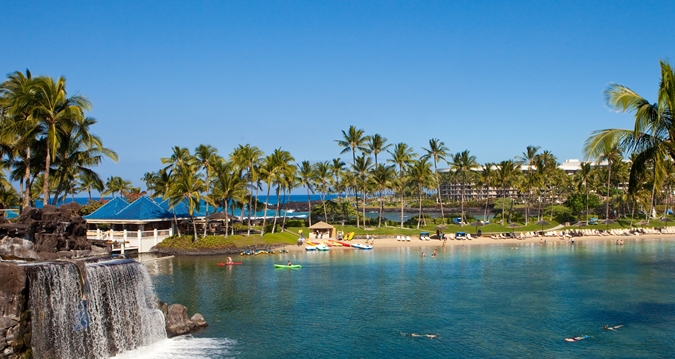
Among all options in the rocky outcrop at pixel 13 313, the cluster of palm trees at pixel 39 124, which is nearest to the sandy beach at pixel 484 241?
the cluster of palm trees at pixel 39 124

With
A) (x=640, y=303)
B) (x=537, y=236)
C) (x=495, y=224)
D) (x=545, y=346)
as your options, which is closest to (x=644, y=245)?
(x=537, y=236)

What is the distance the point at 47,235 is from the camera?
2888 centimetres

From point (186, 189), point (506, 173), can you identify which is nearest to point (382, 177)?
point (506, 173)

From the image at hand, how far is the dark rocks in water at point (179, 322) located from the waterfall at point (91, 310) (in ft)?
2.31

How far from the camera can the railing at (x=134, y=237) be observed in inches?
2562

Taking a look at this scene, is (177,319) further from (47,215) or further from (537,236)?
(537,236)

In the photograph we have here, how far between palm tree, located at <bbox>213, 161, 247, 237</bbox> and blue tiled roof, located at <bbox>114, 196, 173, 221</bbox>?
8.27 meters

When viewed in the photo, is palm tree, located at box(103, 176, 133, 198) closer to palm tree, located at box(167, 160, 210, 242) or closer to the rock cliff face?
palm tree, located at box(167, 160, 210, 242)

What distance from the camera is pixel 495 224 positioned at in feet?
311

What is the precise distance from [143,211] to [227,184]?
12362 mm

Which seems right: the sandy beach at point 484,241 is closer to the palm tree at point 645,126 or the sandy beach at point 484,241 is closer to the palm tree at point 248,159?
the palm tree at point 248,159

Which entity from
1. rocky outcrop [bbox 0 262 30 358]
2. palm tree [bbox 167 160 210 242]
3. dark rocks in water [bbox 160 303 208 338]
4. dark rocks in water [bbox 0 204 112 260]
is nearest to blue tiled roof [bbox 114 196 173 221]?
palm tree [bbox 167 160 210 242]

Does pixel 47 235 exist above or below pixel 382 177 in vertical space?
below

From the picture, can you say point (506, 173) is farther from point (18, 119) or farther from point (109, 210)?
point (18, 119)
